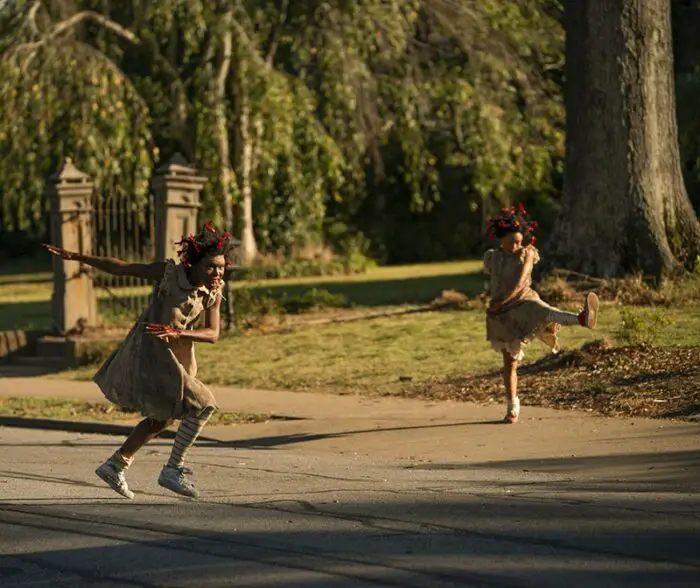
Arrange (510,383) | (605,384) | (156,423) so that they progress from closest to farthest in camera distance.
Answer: (156,423)
(510,383)
(605,384)

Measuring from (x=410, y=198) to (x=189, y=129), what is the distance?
8220 millimetres

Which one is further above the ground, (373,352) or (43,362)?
(373,352)

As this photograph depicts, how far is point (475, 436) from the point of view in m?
13.0

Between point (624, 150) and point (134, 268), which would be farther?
point (624, 150)

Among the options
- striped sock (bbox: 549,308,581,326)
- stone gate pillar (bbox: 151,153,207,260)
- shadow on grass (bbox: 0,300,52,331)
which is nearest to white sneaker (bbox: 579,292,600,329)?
striped sock (bbox: 549,308,581,326)

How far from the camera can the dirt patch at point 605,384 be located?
13.8m

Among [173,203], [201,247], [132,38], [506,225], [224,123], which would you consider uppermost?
[132,38]

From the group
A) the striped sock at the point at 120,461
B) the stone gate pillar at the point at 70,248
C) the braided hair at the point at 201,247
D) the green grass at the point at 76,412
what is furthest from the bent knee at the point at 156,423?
the stone gate pillar at the point at 70,248

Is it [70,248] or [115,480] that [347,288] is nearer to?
[70,248]

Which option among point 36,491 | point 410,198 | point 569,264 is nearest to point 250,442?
point 36,491

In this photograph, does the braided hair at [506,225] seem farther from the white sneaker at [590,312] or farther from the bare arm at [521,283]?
the white sneaker at [590,312]

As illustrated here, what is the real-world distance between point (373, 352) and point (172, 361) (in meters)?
9.13

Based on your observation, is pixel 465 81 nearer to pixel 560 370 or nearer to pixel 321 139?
pixel 321 139

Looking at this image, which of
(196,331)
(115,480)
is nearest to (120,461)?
(115,480)
